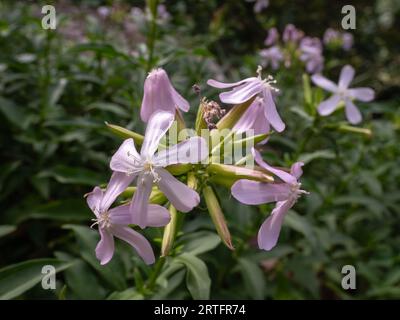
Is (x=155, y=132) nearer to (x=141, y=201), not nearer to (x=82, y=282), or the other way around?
(x=141, y=201)

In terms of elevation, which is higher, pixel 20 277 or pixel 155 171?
pixel 155 171

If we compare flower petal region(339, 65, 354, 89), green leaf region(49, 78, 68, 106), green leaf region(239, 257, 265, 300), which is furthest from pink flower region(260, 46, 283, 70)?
green leaf region(239, 257, 265, 300)

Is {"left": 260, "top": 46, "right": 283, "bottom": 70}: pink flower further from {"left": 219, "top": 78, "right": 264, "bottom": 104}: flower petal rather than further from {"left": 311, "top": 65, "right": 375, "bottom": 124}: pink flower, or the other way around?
{"left": 219, "top": 78, "right": 264, "bottom": 104}: flower petal

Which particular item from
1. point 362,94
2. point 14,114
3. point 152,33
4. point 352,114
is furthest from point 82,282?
point 362,94

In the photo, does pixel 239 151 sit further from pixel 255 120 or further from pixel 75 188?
pixel 75 188

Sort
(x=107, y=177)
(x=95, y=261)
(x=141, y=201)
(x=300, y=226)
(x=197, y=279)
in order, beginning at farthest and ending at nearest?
(x=107, y=177) → (x=300, y=226) → (x=95, y=261) → (x=197, y=279) → (x=141, y=201)

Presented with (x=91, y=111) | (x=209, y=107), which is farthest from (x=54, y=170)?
(x=209, y=107)

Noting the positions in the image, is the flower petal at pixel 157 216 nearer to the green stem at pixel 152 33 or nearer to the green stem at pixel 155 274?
the green stem at pixel 155 274
